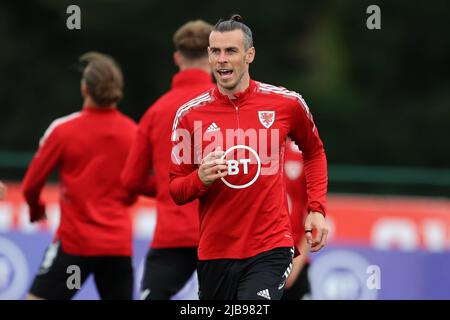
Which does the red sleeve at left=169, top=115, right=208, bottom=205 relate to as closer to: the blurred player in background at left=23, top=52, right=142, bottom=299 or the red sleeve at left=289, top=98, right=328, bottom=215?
the red sleeve at left=289, top=98, right=328, bottom=215

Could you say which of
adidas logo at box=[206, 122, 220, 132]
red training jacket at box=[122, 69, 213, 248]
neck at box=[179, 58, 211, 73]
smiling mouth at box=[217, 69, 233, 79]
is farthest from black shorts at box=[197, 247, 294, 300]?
neck at box=[179, 58, 211, 73]

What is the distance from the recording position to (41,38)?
26.0 metres

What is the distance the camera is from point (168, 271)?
805 cm

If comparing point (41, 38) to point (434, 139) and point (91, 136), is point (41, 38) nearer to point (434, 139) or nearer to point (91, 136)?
point (434, 139)

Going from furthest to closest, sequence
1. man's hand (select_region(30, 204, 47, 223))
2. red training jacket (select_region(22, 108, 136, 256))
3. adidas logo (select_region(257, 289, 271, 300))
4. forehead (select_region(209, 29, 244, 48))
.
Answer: man's hand (select_region(30, 204, 47, 223))
red training jacket (select_region(22, 108, 136, 256))
forehead (select_region(209, 29, 244, 48))
adidas logo (select_region(257, 289, 271, 300))

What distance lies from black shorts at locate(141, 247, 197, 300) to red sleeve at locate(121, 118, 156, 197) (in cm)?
52

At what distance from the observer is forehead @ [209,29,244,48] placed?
662cm

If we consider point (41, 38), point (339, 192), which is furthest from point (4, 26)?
point (339, 192)

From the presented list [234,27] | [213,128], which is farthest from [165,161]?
[234,27]

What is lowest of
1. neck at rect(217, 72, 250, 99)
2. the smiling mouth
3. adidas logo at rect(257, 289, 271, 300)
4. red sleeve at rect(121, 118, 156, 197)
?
adidas logo at rect(257, 289, 271, 300)

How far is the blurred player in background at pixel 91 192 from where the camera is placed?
27.6ft

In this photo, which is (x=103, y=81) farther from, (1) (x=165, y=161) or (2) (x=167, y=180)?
(2) (x=167, y=180)

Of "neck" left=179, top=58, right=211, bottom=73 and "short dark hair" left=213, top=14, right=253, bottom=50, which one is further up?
"short dark hair" left=213, top=14, right=253, bottom=50

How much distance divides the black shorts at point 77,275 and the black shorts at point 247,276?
190 centimetres
